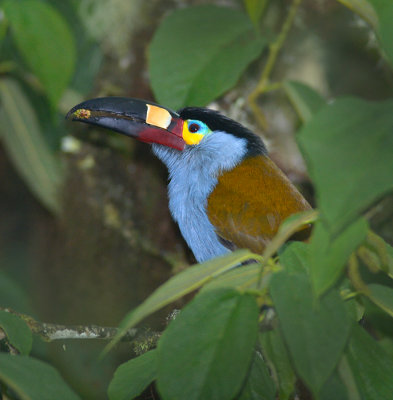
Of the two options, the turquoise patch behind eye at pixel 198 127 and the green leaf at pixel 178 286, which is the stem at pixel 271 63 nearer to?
the turquoise patch behind eye at pixel 198 127

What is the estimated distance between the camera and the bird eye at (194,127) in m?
2.79

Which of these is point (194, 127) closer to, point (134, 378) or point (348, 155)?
point (134, 378)

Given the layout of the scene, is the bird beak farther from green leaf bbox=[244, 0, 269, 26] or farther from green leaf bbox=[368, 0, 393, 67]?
green leaf bbox=[368, 0, 393, 67]

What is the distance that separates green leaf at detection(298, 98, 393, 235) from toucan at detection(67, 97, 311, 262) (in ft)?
4.06

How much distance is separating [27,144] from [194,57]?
4.97 feet

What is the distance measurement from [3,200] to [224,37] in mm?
3449

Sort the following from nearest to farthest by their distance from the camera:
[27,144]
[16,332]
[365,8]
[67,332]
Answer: [16,332] → [365,8] → [67,332] → [27,144]

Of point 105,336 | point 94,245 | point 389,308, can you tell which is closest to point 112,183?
point 94,245

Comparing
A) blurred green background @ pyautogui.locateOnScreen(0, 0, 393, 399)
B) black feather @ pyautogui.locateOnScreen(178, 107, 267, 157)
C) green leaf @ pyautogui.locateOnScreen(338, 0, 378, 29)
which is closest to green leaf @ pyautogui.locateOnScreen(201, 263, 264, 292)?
green leaf @ pyautogui.locateOnScreen(338, 0, 378, 29)

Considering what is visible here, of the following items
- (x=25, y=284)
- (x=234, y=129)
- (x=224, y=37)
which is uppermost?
(x=224, y=37)

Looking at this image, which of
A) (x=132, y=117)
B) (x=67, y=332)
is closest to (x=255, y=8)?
(x=132, y=117)

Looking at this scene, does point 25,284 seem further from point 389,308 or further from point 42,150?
point 389,308

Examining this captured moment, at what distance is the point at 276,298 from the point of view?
1.09 m

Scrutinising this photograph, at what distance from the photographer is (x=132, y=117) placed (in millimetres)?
2568
